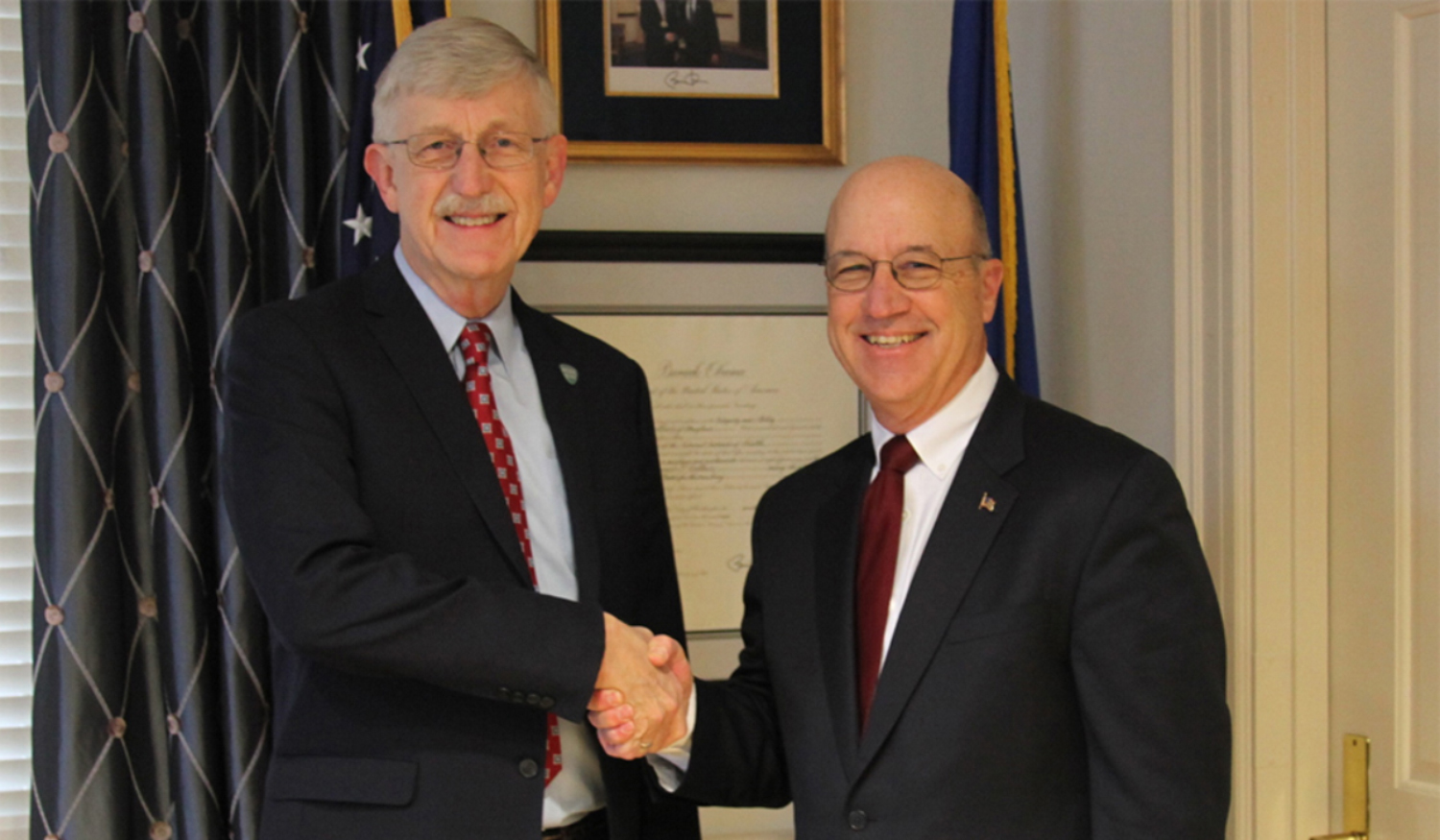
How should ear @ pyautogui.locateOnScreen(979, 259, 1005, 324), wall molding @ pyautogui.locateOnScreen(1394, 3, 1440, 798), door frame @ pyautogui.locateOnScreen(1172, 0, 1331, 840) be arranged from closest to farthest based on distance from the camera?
1. ear @ pyautogui.locateOnScreen(979, 259, 1005, 324)
2. wall molding @ pyautogui.locateOnScreen(1394, 3, 1440, 798)
3. door frame @ pyautogui.locateOnScreen(1172, 0, 1331, 840)

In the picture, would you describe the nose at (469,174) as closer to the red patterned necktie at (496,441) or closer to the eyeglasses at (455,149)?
the eyeglasses at (455,149)

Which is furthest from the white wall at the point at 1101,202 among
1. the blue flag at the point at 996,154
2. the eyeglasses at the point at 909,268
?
the eyeglasses at the point at 909,268

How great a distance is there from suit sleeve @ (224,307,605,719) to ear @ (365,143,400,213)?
303 mm

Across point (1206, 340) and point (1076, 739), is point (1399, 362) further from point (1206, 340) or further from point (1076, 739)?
point (1076, 739)

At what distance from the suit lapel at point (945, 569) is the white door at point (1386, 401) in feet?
2.30

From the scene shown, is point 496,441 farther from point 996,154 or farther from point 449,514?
point 996,154

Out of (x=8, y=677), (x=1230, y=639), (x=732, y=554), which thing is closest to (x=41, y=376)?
(x=8, y=677)

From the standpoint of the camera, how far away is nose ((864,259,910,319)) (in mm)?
1782

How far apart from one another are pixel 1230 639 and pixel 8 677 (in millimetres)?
2232

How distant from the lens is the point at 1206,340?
2.16m

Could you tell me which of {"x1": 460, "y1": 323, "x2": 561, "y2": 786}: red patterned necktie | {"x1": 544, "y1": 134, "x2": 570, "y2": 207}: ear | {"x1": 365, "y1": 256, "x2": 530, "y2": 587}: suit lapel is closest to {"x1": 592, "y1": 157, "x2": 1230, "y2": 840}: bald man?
{"x1": 460, "y1": 323, "x2": 561, "y2": 786}: red patterned necktie

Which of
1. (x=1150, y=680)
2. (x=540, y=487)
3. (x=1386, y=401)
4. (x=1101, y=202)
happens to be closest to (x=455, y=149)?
(x=540, y=487)

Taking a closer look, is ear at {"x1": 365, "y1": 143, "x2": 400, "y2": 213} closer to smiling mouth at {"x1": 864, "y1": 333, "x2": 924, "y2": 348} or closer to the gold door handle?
smiling mouth at {"x1": 864, "y1": 333, "x2": 924, "y2": 348}

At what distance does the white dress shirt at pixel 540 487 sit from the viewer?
1854 mm
